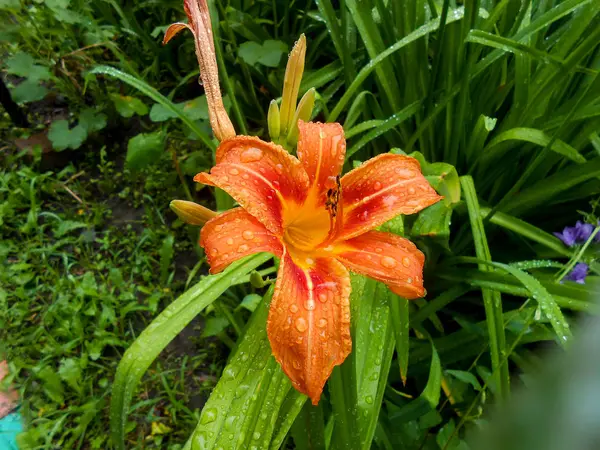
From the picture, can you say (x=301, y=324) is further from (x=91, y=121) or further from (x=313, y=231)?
(x=91, y=121)

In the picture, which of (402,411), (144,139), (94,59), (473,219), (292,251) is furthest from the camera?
(94,59)

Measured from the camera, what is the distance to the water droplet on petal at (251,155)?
0.90 metres

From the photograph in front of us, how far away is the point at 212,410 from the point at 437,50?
46.0 inches

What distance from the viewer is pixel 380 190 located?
1.00 meters

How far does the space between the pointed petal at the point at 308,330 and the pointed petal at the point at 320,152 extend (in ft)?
0.69

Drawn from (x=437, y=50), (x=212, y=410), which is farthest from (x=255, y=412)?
(x=437, y=50)

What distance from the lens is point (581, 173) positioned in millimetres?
1475

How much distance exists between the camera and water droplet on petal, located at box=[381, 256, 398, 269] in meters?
0.90

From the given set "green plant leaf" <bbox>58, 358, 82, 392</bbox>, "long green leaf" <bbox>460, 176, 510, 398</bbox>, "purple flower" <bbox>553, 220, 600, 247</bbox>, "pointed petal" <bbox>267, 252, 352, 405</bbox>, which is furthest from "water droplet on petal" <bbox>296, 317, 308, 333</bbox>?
"green plant leaf" <bbox>58, 358, 82, 392</bbox>

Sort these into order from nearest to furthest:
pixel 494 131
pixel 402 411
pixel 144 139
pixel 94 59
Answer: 1. pixel 402 411
2. pixel 494 131
3. pixel 144 139
4. pixel 94 59

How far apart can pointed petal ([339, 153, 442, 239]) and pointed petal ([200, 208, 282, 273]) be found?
0.18 metres

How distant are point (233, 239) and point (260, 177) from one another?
142 mm

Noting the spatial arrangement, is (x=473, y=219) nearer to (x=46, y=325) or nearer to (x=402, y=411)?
(x=402, y=411)

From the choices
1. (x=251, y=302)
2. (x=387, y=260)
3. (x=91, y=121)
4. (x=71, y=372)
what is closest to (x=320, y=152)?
(x=387, y=260)
